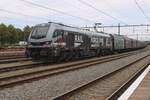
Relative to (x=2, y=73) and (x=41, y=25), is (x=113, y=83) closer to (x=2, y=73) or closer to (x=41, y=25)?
(x=2, y=73)

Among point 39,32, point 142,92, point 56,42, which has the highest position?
point 39,32

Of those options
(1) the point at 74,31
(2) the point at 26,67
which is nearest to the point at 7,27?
(1) the point at 74,31

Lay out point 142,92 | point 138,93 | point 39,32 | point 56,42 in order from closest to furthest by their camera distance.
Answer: point 138,93 → point 142,92 → point 56,42 → point 39,32

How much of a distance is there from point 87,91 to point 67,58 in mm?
15709

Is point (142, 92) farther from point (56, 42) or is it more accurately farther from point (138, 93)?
point (56, 42)

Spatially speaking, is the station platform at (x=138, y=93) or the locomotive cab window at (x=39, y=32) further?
the locomotive cab window at (x=39, y=32)

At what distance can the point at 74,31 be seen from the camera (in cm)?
2884

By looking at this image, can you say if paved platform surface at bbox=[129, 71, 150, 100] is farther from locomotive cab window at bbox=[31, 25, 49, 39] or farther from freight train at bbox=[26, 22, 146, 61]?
locomotive cab window at bbox=[31, 25, 49, 39]

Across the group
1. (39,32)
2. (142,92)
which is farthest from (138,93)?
(39,32)

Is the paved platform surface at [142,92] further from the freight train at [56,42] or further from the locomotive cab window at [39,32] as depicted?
the locomotive cab window at [39,32]

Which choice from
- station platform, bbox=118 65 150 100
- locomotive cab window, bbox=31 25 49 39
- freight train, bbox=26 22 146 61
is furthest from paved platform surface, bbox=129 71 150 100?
locomotive cab window, bbox=31 25 49 39

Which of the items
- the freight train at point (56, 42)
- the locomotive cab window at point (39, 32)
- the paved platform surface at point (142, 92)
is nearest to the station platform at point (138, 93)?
the paved platform surface at point (142, 92)

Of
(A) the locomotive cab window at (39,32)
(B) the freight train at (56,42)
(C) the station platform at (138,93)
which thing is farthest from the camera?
(A) the locomotive cab window at (39,32)

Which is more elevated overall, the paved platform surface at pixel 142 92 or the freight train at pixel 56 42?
the freight train at pixel 56 42
